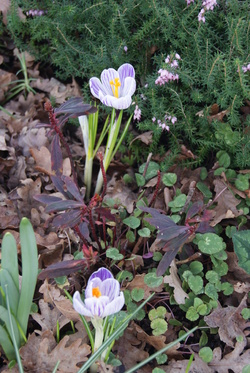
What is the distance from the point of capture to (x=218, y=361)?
1.60 m

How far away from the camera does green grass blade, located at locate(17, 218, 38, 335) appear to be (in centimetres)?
140

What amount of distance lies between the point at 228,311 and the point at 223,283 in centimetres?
12

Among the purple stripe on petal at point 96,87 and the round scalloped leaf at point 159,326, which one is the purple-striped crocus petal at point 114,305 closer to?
the round scalloped leaf at point 159,326

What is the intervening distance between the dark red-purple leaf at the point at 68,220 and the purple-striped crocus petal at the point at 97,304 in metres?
0.34

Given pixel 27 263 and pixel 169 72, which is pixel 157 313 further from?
pixel 169 72

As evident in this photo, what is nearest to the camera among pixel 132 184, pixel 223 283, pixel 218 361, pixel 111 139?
pixel 218 361

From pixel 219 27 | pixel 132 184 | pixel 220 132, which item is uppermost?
pixel 219 27

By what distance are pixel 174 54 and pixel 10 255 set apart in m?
1.16

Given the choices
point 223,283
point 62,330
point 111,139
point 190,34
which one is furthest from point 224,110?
point 62,330

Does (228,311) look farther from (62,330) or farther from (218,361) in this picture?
(62,330)

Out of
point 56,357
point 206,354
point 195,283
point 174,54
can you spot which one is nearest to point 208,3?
point 174,54

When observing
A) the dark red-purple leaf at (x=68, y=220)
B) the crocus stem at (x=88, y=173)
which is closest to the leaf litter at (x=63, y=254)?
the crocus stem at (x=88, y=173)

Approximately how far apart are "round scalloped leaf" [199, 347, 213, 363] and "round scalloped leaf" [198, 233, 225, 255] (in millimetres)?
367

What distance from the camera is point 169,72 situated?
187 cm
